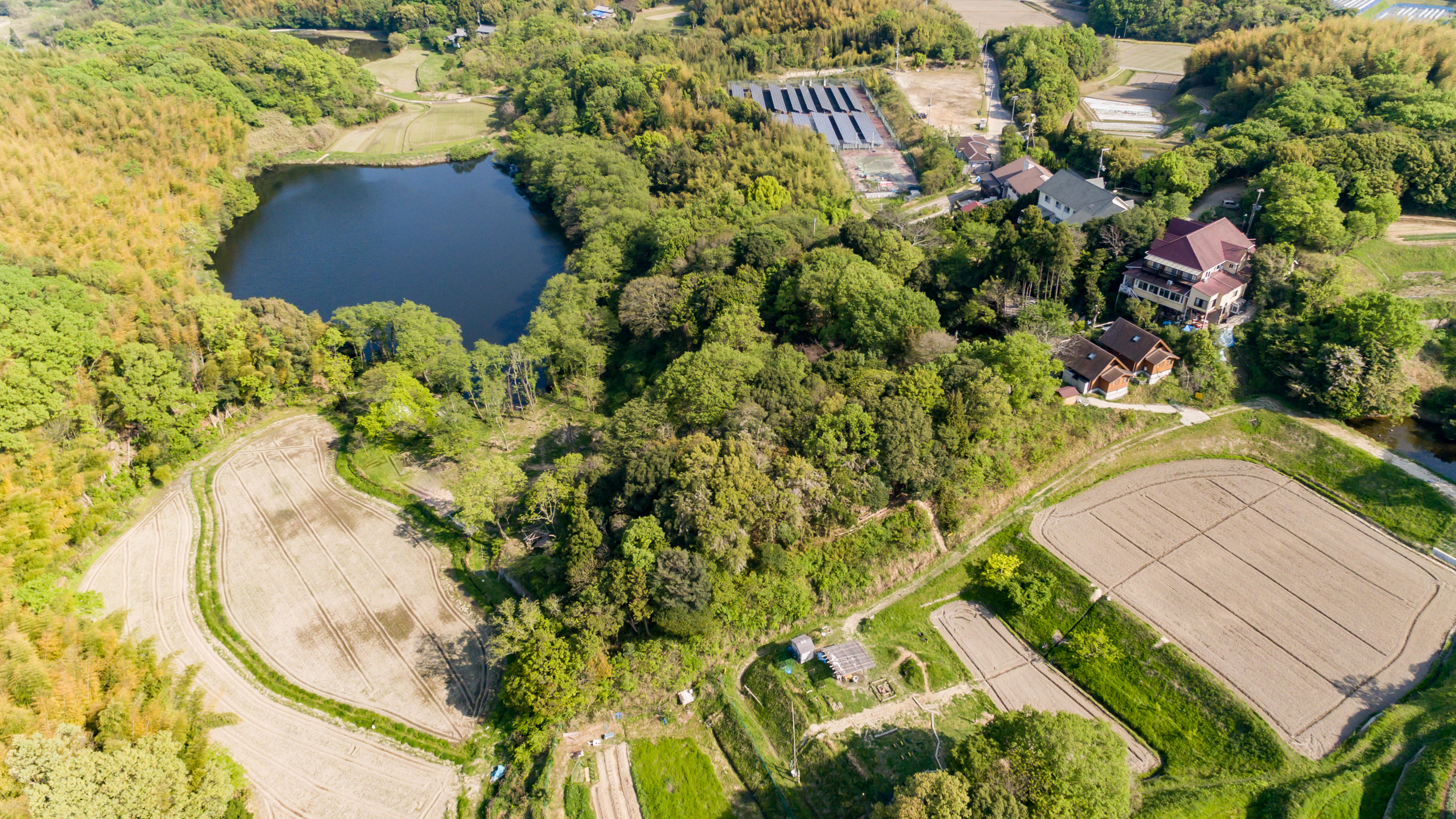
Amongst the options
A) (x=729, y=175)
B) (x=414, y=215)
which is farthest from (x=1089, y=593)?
(x=414, y=215)

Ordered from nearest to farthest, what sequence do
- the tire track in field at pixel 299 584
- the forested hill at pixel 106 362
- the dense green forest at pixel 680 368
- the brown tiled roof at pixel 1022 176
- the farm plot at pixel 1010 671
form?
the forested hill at pixel 106 362 → the farm plot at pixel 1010 671 → the dense green forest at pixel 680 368 → the tire track in field at pixel 299 584 → the brown tiled roof at pixel 1022 176

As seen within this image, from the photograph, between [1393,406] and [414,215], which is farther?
[414,215]

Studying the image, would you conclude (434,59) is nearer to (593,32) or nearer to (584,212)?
(593,32)

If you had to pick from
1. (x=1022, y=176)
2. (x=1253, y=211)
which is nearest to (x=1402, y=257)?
(x=1253, y=211)

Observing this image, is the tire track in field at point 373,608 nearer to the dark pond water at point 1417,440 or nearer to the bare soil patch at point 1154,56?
the dark pond water at point 1417,440

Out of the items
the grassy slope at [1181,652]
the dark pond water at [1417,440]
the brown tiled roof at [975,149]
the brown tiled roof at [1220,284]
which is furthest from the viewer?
the brown tiled roof at [975,149]

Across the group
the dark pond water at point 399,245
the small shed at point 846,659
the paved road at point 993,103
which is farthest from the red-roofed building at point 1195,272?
the dark pond water at point 399,245
